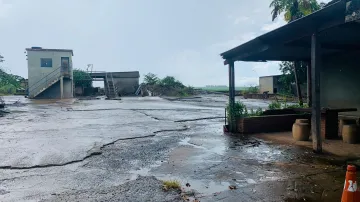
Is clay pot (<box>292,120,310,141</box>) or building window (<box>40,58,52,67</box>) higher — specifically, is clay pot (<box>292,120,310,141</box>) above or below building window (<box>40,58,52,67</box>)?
below

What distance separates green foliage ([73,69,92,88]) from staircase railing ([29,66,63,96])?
520 cm

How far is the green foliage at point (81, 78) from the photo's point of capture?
41.2 m

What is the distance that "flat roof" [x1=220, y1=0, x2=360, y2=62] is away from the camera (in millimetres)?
5829

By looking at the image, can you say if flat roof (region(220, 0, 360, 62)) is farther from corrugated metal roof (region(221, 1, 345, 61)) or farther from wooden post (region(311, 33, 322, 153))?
wooden post (region(311, 33, 322, 153))

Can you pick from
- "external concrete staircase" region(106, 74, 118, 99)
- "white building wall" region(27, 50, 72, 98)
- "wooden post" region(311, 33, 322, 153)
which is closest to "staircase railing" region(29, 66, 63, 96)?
"white building wall" region(27, 50, 72, 98)

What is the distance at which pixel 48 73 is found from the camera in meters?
35.6

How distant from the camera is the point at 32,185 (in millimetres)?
4805

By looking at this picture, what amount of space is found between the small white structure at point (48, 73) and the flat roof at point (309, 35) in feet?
97.6

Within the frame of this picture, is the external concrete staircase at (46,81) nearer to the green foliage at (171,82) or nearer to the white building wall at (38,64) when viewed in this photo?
the white building wall at (38,64)

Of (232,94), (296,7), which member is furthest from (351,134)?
(296,7)

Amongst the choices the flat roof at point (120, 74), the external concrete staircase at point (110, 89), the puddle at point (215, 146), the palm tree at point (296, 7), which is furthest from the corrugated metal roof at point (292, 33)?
the flat roof at point (120, 74)

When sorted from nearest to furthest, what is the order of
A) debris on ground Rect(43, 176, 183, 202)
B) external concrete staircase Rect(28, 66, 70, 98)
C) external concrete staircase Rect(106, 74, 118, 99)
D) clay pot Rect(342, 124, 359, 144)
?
debris on ground Rect(43, 176, 183, 202) → clay pot Rect(342, 124, 359, 144) → external concrete staircase Rect(28, 66, 70, 98) → external concrete staircase Rect(106, 74, 118, 99)

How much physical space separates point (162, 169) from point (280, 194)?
7.77ft

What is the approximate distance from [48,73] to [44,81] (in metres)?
1.11
